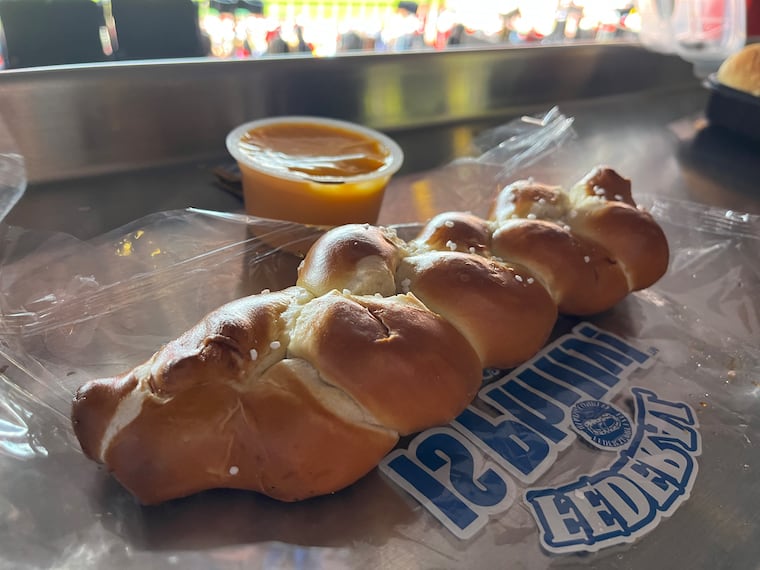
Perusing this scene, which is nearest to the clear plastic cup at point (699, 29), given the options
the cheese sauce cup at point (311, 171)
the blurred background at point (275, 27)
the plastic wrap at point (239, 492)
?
the blurred background at point (275, 27)

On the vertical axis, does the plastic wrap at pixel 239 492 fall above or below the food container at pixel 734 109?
below

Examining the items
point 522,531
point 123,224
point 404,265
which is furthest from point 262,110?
point 522,531

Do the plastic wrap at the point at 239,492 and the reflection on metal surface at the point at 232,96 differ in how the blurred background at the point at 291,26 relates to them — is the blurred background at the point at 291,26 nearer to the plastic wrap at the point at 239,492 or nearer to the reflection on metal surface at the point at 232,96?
the reflection on metal surface at the point at 232,96

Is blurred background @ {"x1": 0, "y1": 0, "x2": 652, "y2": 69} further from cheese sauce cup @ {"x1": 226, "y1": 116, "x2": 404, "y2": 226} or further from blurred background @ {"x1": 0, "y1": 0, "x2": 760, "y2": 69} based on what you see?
cheese sauce cup @ {"x1": 226, "y1": 116, "x2": 404, "y2": 226}

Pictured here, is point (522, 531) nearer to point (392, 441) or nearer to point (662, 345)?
point (392, 441)

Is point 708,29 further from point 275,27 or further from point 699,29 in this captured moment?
point 275,27

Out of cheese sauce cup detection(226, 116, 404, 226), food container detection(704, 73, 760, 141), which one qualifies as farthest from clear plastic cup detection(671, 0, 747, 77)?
cheese sauce cup detection(226, 116, 404, 226)
